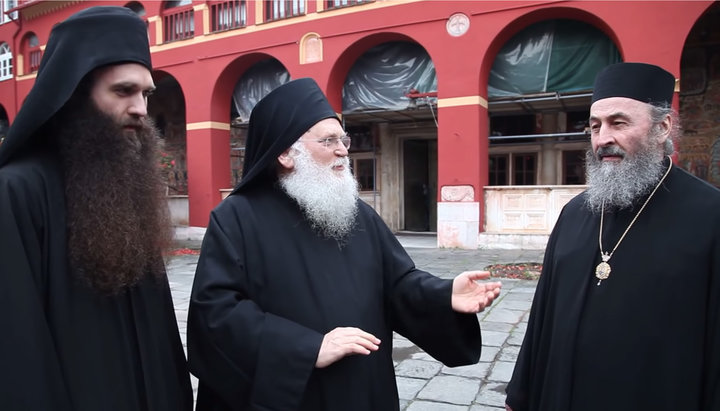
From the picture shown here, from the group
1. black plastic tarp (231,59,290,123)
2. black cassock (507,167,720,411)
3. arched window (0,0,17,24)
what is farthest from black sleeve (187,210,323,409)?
arched window (0,0,17,24)

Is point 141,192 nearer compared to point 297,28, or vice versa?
point 141,192

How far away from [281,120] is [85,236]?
92 cm

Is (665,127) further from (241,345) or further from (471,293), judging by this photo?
(241,345)

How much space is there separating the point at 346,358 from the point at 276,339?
0.34 metres

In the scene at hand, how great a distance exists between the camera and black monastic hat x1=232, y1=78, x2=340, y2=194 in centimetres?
211

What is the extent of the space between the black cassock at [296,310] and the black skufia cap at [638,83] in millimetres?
1120

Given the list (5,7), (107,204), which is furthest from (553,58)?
(5,7)

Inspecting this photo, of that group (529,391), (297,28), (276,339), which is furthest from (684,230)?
(297,28)

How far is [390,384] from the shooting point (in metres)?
2.11

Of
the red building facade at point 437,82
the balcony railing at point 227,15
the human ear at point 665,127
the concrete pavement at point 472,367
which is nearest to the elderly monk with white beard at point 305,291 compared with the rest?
the concrete pavement at point 472,367

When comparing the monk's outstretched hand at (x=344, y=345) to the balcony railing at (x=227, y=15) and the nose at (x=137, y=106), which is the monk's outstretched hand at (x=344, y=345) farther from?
the balcony railing at (x=227, y=15)

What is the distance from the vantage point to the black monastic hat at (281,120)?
2109mm

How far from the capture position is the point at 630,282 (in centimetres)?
197

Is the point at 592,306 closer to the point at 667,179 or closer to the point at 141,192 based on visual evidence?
the point at 667,179
